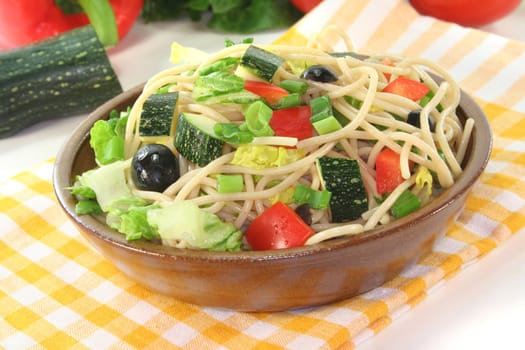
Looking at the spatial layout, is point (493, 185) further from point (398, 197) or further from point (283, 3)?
point (283, 3)

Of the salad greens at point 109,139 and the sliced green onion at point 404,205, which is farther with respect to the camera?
the salad greens at point 109,139

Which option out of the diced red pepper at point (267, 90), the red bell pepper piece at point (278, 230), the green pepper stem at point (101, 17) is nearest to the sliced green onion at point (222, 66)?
the diced red pepper at point (267, 90)

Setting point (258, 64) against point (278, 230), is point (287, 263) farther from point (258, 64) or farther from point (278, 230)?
point (258, 64)

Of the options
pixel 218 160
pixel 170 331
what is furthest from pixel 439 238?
pixel 170 331

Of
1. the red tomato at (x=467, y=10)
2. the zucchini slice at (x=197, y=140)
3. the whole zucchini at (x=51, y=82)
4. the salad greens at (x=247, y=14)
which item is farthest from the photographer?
the salad greens at (x=247, y=14)

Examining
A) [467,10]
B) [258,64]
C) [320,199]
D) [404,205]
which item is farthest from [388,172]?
[467,10]

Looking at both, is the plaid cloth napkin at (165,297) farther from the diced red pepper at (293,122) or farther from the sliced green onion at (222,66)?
the sliced green onion at (222,66)

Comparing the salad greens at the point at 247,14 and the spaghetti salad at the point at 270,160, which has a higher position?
the spaghetti salad at the point at 270,160

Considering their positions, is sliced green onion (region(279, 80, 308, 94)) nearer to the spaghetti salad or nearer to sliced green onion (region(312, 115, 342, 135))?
the spaghetti salad
